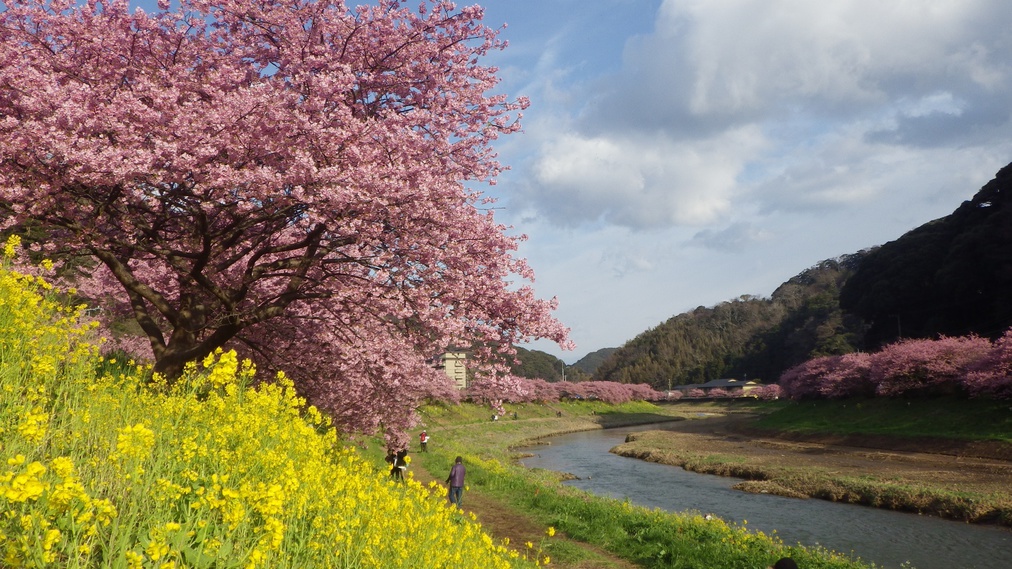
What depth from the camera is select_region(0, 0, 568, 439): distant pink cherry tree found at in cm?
878

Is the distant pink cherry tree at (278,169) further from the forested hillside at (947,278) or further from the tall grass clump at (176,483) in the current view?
the forested hillside at (947,278)

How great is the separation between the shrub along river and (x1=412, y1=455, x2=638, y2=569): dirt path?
6935 mm

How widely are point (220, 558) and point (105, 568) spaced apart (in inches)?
31.4

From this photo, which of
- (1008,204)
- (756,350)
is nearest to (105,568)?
(1008,204)

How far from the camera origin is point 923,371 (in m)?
41.9

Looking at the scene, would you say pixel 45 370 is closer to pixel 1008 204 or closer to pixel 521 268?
pixel 521 268

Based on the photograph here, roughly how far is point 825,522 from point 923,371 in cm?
2782

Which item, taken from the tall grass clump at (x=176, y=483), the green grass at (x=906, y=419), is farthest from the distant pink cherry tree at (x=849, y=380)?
the tall grass clump at (x=176, y=483)

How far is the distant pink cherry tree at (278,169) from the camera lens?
8.78 meters

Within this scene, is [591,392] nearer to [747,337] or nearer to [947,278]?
[747,337]

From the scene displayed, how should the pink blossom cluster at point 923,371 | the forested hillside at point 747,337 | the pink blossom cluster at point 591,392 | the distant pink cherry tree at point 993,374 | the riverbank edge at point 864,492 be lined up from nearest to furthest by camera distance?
the riverbank edge at point 864,492 → the distant pink cherry tree at point 993,374 → the pink blossom cluster at point 923,371 → the pink blossom cluster at point 591,392 → the forested hillside at point 747,337

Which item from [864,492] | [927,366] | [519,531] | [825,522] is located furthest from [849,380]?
[519,531]

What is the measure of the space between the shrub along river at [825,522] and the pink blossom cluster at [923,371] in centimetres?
1752

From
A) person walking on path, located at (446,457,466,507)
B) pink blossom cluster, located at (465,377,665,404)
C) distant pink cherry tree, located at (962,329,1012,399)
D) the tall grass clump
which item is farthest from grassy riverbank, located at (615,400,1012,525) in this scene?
pink blossom cluster, located at (465,377,665,404)
